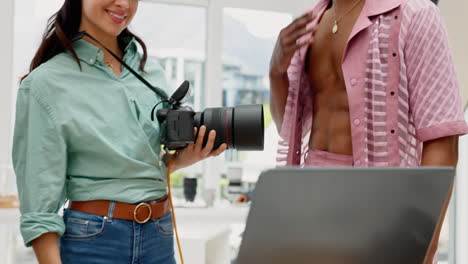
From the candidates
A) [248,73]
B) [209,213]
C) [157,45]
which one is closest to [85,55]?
[209,213]

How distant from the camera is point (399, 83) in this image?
1.19 m

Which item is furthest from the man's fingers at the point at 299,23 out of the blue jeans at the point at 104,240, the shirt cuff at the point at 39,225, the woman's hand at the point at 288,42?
the shirt cuff at the point at 39,225

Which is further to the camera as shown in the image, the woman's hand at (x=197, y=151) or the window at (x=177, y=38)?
the window at (x=177, y=38)

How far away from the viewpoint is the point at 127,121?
3.78 ft

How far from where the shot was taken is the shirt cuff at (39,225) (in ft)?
3.37

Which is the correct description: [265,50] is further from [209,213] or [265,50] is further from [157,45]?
→ [209,213]

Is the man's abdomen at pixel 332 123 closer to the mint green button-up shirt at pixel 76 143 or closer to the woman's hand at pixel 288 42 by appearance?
the woman's hand at pixel 288 42

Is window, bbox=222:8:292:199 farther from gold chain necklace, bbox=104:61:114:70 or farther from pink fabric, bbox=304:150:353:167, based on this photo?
gold chain necklace, bbox=104:61:114:70

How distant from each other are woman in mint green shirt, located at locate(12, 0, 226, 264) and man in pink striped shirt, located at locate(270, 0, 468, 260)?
0.40 meters

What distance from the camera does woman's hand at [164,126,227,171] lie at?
4.10 ft

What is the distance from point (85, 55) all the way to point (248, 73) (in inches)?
109

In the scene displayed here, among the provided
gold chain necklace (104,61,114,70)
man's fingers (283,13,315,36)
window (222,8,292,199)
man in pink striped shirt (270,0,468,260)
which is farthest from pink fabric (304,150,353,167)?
window (222,8,292,199)

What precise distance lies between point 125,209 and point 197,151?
0.25m

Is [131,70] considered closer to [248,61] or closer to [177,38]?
[177,38]
